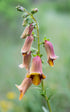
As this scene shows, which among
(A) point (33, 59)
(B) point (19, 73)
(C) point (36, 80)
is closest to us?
(C) point (36, 80)

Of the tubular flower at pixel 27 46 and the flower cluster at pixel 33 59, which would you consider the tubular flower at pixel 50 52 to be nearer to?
the flower cluster at pixel 33 59

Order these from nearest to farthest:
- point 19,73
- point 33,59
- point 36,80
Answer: point 36,80
point 33,59
point 19,73

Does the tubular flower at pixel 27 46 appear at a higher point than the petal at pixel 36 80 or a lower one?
higher

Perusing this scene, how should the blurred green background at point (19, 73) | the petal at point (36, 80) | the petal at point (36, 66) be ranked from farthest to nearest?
the blurred green background at point (19, 73) → the petal at point (36, 66) → the petal at point (36, 80)

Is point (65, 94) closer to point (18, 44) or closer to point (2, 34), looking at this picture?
point (18, 44)

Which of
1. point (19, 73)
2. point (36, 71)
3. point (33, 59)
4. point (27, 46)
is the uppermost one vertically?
point (27, 46)

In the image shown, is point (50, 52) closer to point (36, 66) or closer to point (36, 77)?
point (36, 66)

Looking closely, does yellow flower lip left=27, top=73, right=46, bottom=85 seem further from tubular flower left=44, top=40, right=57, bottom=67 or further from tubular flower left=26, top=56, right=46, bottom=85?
tubular flower left=44, top=40, right=57, bottom=67

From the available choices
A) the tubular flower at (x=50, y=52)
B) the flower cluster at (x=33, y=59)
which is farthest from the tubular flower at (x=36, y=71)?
the tubular flower at (x=50, y=52)

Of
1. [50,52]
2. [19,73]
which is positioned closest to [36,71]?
[50,52]

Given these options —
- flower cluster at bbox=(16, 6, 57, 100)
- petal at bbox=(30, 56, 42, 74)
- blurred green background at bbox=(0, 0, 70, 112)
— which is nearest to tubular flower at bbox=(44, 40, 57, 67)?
flower cluster at bbox=(16, 6, 57, 100)

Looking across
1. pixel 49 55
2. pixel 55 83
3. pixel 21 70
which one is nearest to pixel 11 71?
pixel 21 70
